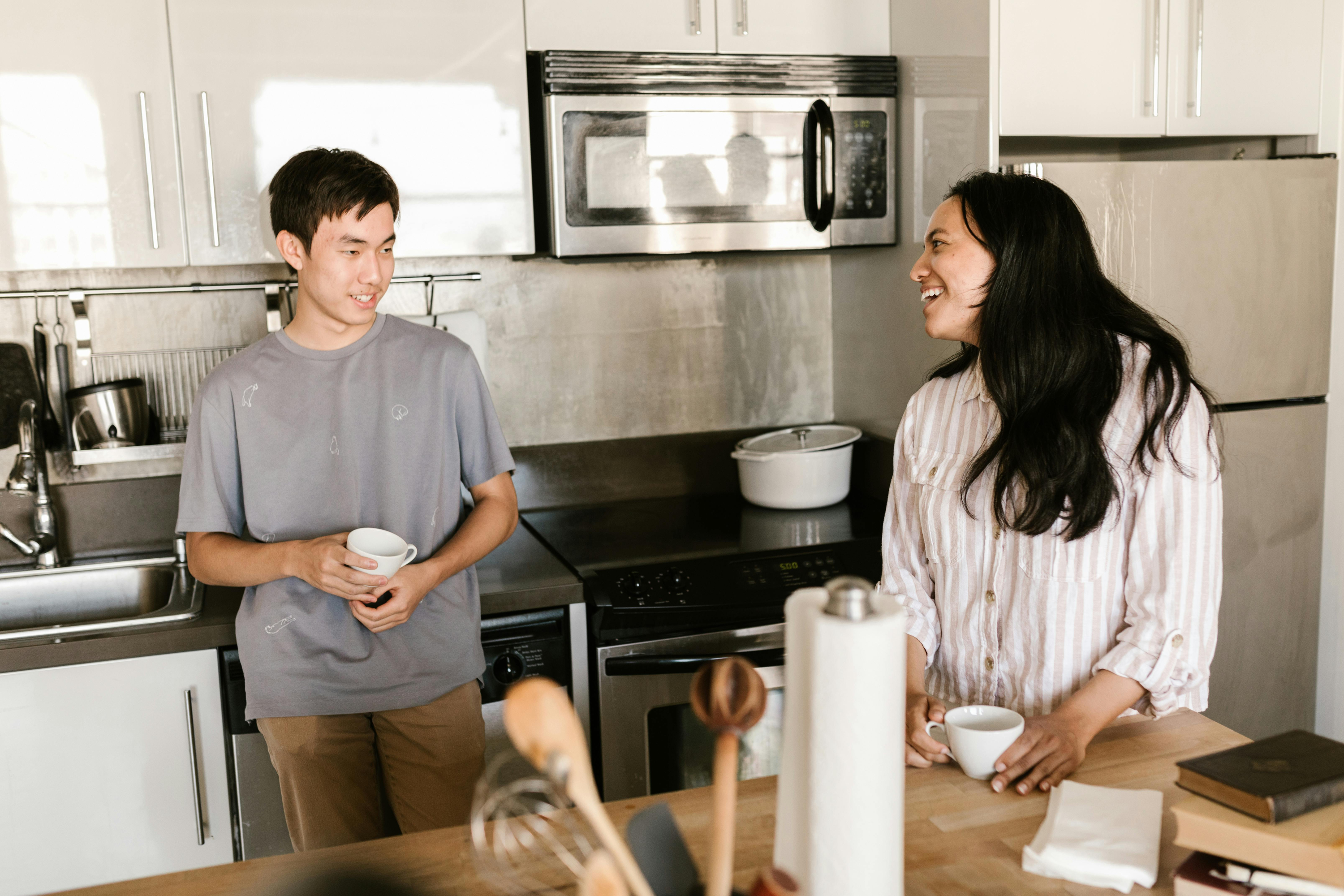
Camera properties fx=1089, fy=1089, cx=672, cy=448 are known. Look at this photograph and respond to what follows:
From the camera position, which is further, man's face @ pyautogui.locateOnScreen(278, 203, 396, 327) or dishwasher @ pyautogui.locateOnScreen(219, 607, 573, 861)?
dishwasher @ pyautogui.locateOnScreen(219, 607, 573, 861)

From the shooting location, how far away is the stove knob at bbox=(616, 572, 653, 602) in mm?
2049

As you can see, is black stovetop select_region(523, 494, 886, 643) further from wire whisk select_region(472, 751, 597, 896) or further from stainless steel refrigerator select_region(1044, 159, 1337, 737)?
wire whisk select_region(472, 751, 597, 896)

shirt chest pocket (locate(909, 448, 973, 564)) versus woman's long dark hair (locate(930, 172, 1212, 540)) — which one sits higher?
woman's long dark hair (locate(930, 172, 1212, 540))

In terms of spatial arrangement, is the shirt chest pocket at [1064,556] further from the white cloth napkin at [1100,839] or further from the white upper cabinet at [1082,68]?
the white upper cabinet at [1082,68]

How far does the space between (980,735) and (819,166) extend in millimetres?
1593

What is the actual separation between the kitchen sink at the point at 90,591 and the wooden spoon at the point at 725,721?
5.59 ft

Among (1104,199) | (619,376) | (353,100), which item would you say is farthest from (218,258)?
(1104,199)

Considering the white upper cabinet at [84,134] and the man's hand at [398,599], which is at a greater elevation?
the white upper cabinet at [84,134]

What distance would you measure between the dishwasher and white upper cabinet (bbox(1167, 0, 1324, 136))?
1.68 metres

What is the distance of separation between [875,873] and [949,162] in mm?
1826

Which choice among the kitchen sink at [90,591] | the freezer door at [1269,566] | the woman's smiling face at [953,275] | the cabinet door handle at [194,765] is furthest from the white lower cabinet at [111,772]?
the freezer door at [1269,566]

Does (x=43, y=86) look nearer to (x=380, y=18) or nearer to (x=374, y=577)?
(x=380, y=18)

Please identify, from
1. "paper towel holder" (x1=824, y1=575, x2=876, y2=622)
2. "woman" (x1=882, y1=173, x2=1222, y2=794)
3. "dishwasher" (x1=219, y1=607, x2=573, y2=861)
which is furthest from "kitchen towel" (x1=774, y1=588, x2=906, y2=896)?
"dishwasher" (x1=219, y1=607, x2=573, y2=861)

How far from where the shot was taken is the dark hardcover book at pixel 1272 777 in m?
0.82
